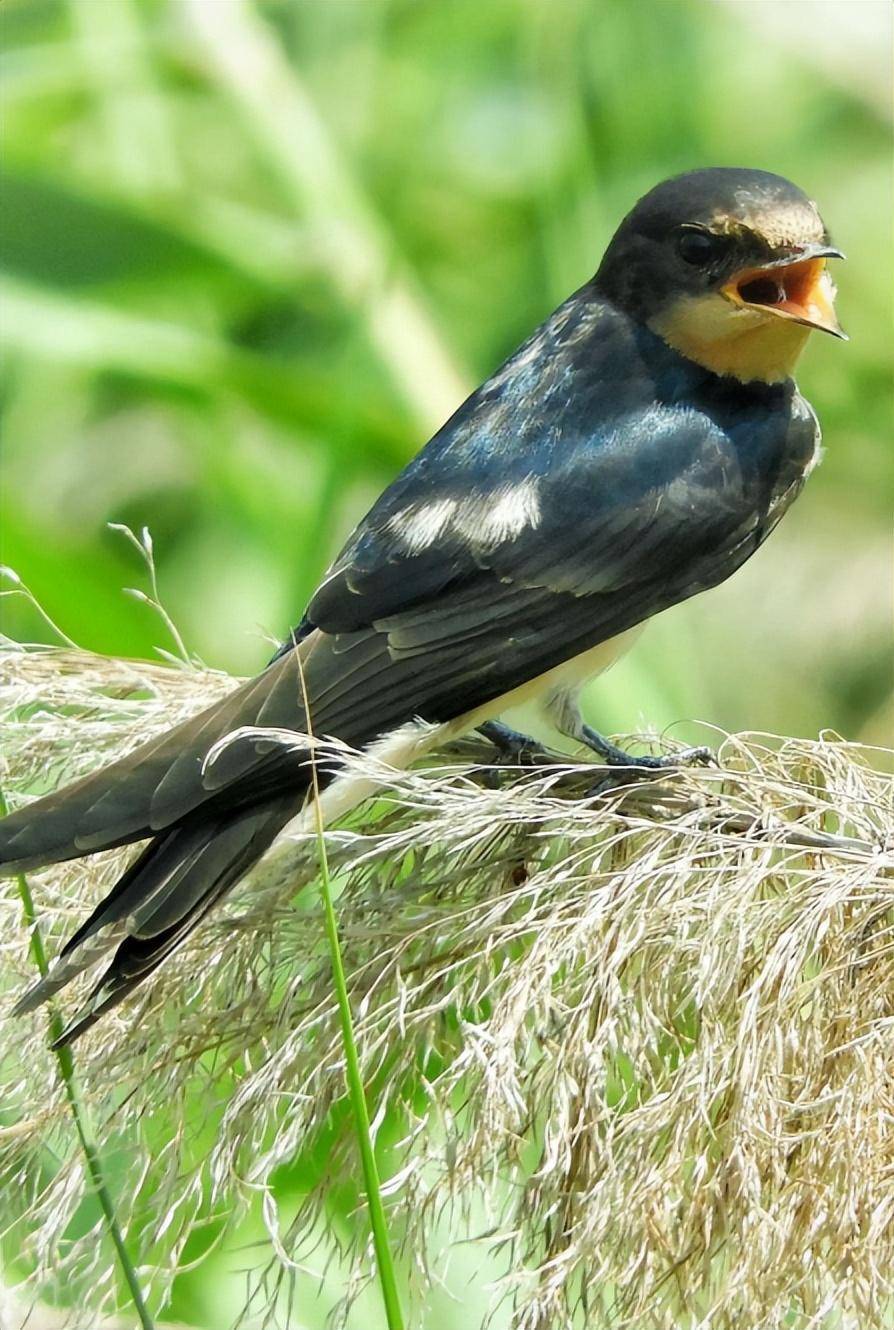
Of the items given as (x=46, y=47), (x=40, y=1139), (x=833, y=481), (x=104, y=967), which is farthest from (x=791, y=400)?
(x=46, y=47)

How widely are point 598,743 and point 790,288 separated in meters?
0.41

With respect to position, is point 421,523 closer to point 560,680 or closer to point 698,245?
point 560,680

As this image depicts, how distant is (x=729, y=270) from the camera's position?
1.51 meters

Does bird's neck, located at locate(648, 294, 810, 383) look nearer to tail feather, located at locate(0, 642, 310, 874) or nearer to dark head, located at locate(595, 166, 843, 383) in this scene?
dark head, located at locate(595, 166, 843, 383)

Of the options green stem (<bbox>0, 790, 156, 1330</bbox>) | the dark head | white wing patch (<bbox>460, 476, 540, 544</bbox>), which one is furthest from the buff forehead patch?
green stem (<bbox>0, 790, 156, 1330</bbox>)

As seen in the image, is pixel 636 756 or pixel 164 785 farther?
pixel 636 756

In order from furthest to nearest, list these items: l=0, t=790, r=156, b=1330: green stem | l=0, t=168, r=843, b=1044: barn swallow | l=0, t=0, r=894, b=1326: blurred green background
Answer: l=0, t=0, r=894, b=1326: blurred green background, l=0, t=168, r=843, b=1044: barn swallow, l=0, t=790, r=156, b=1330: green stem

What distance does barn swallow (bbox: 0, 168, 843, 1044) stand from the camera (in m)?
1.25

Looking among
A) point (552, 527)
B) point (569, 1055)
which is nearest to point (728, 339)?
point (552, 527)

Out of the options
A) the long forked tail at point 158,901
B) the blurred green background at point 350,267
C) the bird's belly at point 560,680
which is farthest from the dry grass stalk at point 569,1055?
the blurred green background at point 350,267

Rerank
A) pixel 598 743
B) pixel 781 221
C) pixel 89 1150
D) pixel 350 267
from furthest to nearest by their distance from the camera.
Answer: pixel 350 267
pixel 598 743
pixel 781 221
pixel 89 1150

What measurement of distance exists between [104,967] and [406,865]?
0.23m

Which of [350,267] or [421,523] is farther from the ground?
[350,267]

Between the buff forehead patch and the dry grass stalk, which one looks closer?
the dry grass stalk
